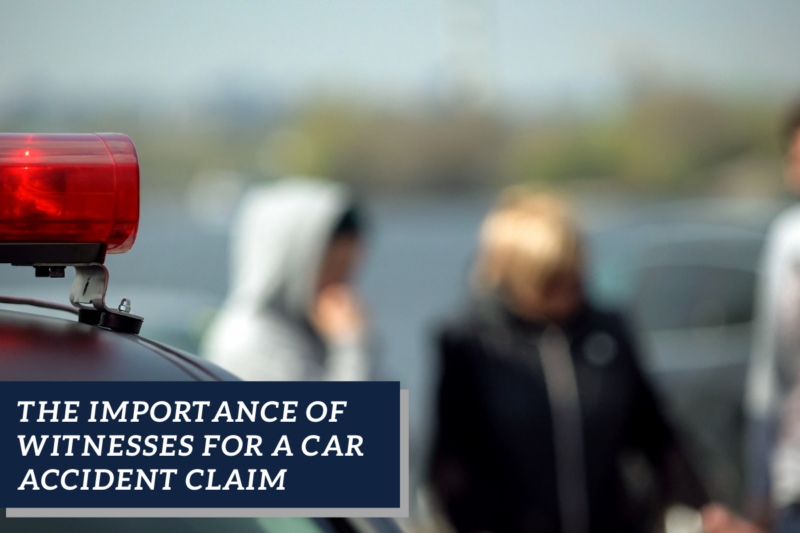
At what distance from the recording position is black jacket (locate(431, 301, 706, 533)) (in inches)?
86.4

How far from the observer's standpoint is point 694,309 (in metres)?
3.97

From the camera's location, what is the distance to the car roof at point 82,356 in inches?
32.8

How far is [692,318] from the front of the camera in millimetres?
3951

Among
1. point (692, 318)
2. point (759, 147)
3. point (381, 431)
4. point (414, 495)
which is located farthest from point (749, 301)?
point (759, 147)

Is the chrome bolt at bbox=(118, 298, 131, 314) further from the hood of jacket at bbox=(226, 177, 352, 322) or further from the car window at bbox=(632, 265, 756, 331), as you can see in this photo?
the car window at bbox=(632, 265, 756, 331)

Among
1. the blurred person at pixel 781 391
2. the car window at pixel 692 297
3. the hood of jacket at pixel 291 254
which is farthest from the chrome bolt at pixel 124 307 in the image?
the car window at pixel 692 297

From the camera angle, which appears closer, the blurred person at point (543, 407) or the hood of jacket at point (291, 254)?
the blurred person at point (543, 407)

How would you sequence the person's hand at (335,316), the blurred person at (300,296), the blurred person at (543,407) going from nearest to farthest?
1. the blurred person at (543,407)
2. the blurred person at (300,296)
3. the person's hand at (335,316)

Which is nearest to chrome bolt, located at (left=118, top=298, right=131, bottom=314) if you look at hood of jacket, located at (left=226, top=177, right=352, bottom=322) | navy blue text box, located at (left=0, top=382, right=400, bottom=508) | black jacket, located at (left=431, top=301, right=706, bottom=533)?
navy blue text box, located at (left=0, top=382, right=400, bottom=508)

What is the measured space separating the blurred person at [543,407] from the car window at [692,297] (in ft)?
5.44

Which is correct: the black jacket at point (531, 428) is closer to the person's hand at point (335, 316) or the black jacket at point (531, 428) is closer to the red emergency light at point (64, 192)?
the person's hand at point (335, 316)

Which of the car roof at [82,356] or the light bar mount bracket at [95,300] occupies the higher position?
the light bar mount bracket at [95,300]

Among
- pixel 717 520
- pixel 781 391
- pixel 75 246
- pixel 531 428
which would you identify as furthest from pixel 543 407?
pixel 75 246

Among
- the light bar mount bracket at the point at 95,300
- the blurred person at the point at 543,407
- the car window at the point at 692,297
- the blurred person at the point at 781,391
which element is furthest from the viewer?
the car window at the point at 692,297
